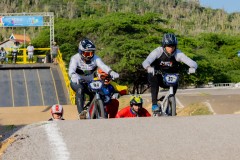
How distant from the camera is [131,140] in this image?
6910 millimetres

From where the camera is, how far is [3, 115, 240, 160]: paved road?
20.4 feet

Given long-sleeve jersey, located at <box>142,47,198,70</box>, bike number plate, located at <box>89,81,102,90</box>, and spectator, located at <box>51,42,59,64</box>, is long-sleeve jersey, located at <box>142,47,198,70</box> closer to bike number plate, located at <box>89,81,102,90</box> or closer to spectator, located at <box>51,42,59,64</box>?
bike number plate, located at <box>89,81,102,90</box>

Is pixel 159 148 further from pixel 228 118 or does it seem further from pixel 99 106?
pixel 99 106

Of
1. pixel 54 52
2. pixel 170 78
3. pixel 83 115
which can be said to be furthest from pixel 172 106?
pixel 54 52

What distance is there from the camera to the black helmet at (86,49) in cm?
988

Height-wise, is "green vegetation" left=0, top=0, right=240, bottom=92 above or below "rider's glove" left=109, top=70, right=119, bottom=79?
below

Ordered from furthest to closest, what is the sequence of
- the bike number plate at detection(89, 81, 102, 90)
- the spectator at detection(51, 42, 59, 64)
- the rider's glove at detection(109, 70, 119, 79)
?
the spectator at detection(51, 42, 59, 64) < the rider's glove at detection(109, 70, 119, 79) < the bike number plate at detection(89, 81, 102, 90)

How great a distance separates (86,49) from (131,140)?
328 cm

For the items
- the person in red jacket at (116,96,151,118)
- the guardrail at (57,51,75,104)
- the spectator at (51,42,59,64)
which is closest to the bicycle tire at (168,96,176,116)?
the person in red jacket at (116,96,151,118)

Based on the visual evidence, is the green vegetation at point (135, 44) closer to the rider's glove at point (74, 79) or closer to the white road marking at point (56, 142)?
the rider's glove at point (74, 79)

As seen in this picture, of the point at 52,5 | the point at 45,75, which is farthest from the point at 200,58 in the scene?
the point at 52,5

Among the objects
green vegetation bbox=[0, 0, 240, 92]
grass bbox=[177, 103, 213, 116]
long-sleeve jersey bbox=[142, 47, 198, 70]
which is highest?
long-sleeve jersey bbox=[142, 47, 198, 70]

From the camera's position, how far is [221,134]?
290 inches

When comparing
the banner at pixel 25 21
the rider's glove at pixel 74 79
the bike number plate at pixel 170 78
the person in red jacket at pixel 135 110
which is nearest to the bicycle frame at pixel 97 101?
the rider's glove at pixel 74 79
